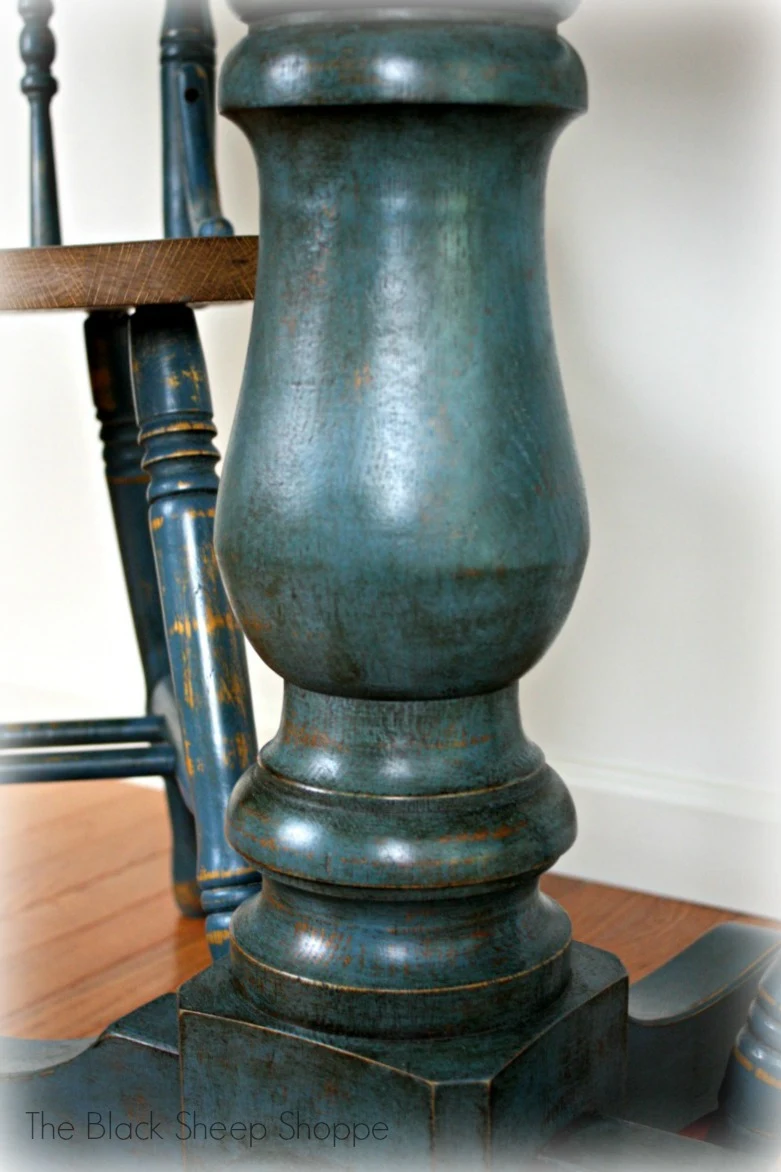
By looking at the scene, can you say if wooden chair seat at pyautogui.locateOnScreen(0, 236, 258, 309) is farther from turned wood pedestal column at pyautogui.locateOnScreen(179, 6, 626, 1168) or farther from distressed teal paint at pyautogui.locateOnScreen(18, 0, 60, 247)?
distressed teal paint at pyautogui.locateOnScreen(18, 0, 60, 247)

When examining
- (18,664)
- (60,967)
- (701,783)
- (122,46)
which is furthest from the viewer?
(18,664)

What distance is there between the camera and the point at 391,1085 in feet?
1.76

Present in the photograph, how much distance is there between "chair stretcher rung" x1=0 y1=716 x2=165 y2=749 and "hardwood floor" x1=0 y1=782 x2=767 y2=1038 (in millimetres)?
167

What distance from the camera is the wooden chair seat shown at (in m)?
0.76

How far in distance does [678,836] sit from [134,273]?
738mm

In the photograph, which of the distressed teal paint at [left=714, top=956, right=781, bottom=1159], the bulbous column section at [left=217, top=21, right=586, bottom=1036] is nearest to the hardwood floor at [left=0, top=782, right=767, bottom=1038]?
the distressed teal paint at [left=714, top=956, right=781, bottom=1159]

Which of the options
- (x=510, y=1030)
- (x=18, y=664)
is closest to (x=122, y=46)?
(x=18, y=664)

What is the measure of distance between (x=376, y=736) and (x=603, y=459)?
729mm

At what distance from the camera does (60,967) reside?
3.64 feet

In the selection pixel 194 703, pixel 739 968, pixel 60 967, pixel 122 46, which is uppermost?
pixel 122 46

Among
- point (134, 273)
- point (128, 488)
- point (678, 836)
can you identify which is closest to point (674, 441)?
point (678, 836)

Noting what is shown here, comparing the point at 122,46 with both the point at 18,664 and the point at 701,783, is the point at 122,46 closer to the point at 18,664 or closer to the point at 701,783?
the point at 18,664

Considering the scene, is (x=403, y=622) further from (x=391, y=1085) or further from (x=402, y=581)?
(x=391, y=1085)

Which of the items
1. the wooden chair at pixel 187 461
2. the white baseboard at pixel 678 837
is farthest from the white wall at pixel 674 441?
the wooden chair at pixel 187 461
